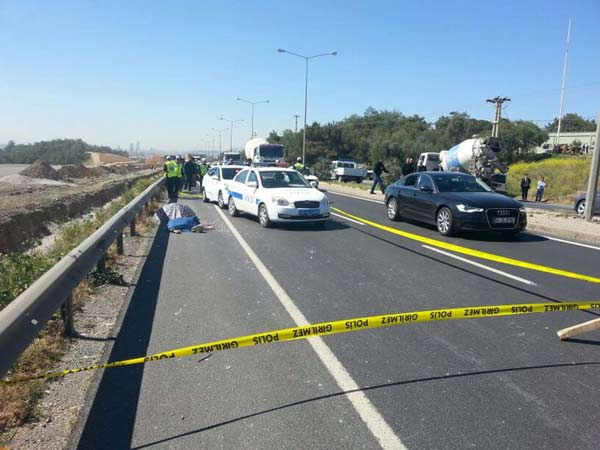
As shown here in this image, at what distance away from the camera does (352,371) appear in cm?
420

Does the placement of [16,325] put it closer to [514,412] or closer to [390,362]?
[390,362]

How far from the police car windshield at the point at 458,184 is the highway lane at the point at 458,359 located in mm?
4790

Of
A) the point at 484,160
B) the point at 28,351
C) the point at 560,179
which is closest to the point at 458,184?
the point at 28,351

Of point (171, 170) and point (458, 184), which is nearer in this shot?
point (458, 184)

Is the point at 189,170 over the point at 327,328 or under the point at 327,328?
over

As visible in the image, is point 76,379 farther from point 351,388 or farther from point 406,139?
point 406,139

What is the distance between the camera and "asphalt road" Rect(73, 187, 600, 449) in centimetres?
327

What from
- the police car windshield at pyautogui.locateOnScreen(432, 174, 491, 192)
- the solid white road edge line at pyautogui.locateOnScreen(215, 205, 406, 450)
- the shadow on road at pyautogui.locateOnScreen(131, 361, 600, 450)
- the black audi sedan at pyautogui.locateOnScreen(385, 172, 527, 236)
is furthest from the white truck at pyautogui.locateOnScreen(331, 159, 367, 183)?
the shadow on road at pyautogui.locateOnScreen(131, 361, 600, 450)

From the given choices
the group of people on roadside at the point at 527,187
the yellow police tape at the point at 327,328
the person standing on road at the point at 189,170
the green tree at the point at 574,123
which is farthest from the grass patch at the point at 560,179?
the green tree at the point at 574,123

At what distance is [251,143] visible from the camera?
45.8 m

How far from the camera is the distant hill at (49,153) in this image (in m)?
108

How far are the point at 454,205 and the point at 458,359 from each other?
7.64m

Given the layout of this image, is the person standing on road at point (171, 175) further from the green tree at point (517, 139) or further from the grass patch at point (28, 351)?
the green tree at point (517, 139)

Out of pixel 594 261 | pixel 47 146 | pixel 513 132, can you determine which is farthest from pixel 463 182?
A: pixel 47 146
